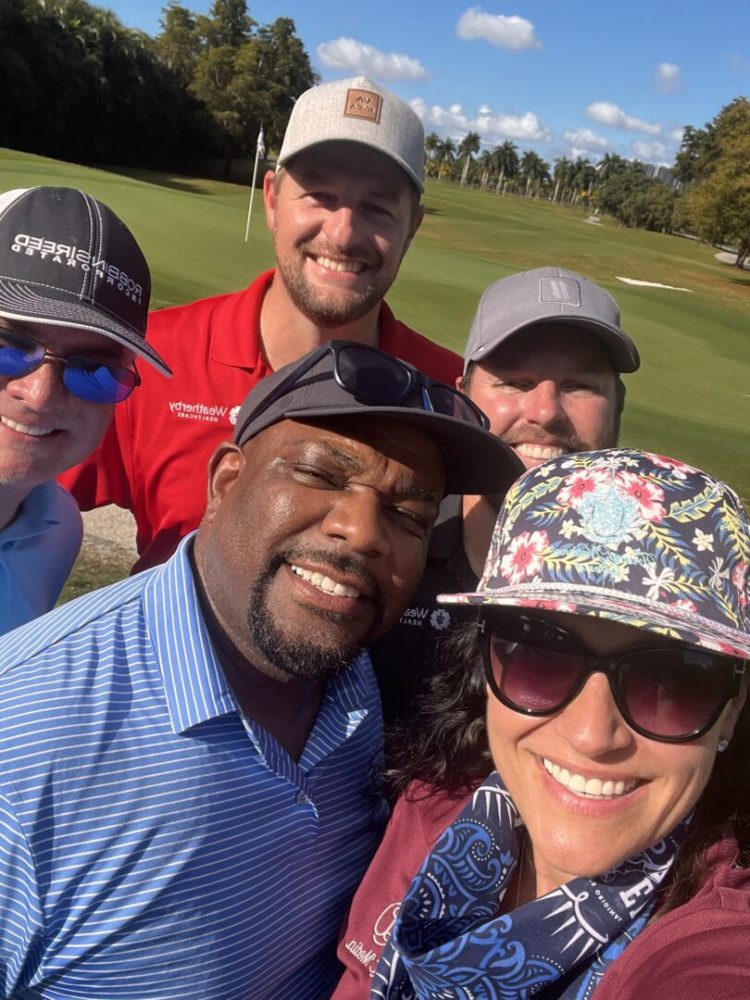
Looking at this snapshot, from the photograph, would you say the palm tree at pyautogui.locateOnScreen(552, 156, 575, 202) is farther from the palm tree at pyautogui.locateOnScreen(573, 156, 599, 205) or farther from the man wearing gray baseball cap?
the man wearing gray baseball cap

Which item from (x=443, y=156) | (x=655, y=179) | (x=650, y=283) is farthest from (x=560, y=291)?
(x=443, y=156)

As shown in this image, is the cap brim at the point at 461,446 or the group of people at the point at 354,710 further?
the cap brim at the point at 461,446

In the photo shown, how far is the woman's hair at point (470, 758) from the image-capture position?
182 centimetres

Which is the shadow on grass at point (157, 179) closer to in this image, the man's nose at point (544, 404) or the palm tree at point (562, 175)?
the man's nose at point (544, 404)

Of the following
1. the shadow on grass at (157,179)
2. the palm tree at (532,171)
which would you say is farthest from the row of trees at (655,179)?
the shadow on grass at (157,179)

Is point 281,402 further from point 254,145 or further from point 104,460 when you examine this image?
point 254,145

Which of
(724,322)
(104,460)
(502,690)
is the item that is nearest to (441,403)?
(502,690)

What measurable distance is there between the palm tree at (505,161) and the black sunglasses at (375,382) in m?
133

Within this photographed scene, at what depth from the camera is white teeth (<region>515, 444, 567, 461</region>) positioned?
328 centimetres

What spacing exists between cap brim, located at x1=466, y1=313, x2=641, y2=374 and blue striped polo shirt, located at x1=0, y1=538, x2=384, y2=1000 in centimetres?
160

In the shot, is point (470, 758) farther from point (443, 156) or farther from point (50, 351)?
point (443, 156)

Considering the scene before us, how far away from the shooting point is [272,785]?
2033 mm

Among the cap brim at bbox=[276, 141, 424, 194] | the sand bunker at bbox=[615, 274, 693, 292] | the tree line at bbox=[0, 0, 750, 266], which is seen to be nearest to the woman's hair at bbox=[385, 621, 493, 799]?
the cap brim at bbox=[276, 141, 424, 194]

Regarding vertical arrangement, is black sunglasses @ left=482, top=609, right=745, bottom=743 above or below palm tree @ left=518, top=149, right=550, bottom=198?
below
